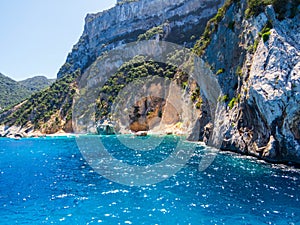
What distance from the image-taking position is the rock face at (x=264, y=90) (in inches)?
1033

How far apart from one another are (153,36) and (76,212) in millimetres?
106568

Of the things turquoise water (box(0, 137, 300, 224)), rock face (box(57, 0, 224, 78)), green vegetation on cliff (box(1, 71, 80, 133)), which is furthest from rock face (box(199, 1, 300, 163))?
green vegetation on cliff (box(1, 71, 80, 133))

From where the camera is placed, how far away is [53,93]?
13300 cm

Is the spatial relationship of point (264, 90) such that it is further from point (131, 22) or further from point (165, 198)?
point (131, 22)

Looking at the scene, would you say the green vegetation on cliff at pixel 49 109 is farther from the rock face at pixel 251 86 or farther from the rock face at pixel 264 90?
the rock face at pixel 264 90

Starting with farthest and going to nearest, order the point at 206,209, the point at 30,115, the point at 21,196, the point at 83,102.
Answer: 1. the point at 30,115
2. the point at 83,102
3. the point at 21,196
4. the point at 206,209

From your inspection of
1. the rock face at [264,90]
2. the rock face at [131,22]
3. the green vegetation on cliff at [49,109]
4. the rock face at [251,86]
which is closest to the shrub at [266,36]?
the rock face at [264,90]

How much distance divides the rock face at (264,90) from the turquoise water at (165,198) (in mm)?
3515

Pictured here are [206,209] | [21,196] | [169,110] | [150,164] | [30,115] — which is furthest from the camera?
[30,115]

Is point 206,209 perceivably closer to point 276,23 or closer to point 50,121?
point 276,23

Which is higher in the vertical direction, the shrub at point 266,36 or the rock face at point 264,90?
the shrub at point 266,36

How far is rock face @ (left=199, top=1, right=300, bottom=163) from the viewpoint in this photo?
86.1 ft

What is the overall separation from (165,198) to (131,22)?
131m

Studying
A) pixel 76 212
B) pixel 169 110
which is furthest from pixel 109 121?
pixel 76 212
